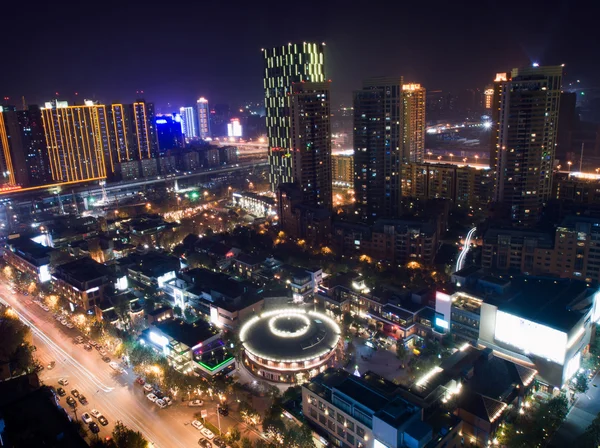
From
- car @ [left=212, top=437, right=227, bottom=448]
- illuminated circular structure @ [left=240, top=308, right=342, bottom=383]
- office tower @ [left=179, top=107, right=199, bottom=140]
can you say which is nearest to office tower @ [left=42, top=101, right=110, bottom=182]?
office tower @ [left=179, top=107, right=199, bottom=140]

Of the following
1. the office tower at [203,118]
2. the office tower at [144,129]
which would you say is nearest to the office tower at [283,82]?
the office tower at [144,129]

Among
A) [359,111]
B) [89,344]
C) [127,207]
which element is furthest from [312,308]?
[127,207]

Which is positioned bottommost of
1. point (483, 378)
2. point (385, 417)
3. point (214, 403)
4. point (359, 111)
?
point (214, 403)

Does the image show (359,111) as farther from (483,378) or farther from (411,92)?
(483,378)

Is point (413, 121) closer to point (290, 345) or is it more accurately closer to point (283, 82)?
point (283, 82)

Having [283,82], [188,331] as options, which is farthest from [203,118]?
[188,331]

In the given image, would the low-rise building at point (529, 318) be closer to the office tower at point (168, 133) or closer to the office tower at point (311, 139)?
the office tower at point (311, 139)
